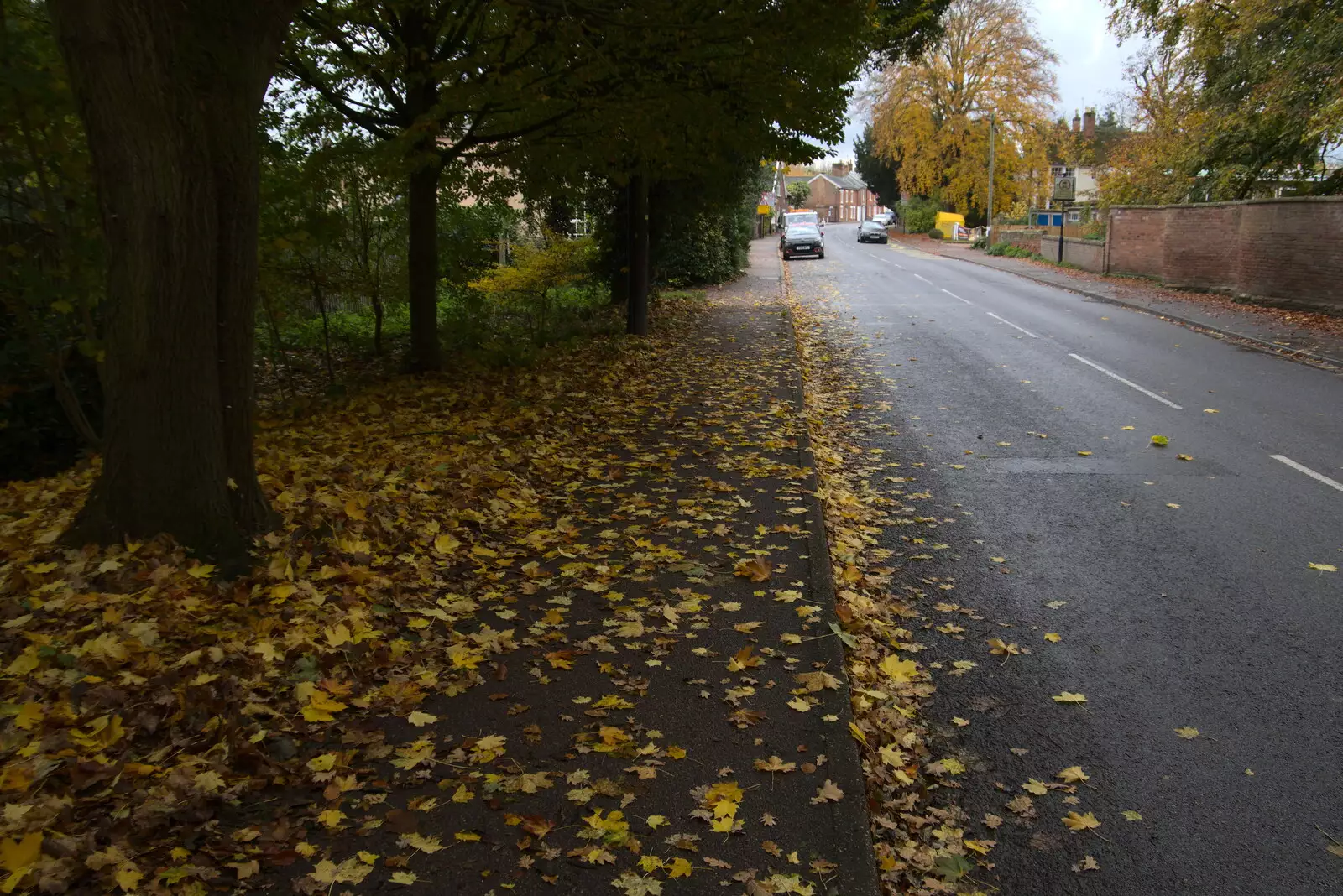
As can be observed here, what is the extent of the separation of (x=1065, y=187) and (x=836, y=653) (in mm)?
76303

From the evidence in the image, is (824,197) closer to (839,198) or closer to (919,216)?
(839,198)

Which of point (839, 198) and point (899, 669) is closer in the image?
point (899, 669)

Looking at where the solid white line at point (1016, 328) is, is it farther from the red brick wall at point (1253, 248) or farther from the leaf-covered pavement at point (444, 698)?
the leaf-covered pavement at point (444, 698)

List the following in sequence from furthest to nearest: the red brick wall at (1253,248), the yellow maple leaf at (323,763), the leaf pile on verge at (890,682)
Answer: the red brick wall at (1253,248), the yellow maple leaf at (323,763), the leaf pile on verge at (890,682)

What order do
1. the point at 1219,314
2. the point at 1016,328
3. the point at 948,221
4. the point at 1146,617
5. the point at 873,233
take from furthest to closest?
1. the point at 948,221
2. the point at 873,233
3. the point at 1219,314
4. the point at 1016,328
5. the point at 1146,617

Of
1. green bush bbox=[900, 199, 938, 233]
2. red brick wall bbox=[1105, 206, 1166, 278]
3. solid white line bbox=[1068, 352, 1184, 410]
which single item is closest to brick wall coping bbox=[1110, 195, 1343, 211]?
red brick wall bbox=[1105, 206, 1166, 278]

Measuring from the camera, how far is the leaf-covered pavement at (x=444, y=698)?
10.3ft

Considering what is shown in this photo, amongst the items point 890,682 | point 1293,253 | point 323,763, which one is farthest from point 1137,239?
point 323,763

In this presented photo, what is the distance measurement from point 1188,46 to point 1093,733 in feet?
94.8

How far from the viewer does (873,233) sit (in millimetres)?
61906

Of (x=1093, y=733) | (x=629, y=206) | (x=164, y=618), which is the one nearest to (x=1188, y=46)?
(x=629, y=206)

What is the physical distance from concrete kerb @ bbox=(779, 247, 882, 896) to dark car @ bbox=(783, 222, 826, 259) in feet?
109

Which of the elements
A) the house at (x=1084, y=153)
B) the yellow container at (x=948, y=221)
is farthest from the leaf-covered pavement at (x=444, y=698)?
the yellow container at (x=948, y=221)

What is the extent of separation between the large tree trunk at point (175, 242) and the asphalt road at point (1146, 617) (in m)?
4.06
